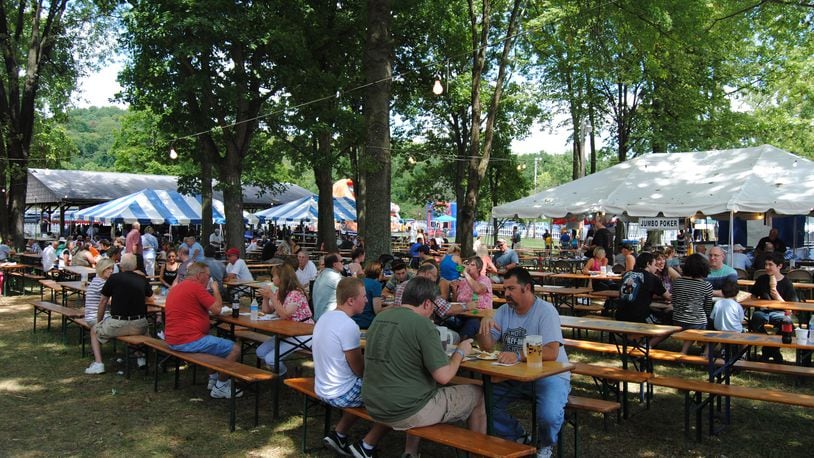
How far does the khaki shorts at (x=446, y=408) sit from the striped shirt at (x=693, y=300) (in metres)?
3.69

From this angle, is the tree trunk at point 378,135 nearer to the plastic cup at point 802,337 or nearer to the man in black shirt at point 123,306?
the man in black shirt at point 123,306

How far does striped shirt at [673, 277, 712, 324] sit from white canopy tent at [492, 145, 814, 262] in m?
4.21

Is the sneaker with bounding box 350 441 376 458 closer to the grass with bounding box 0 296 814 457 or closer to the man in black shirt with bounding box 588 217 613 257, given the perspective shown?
the grass with bounding box 0 296 814 457

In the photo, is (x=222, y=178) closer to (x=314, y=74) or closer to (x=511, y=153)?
(x=314, y=74)

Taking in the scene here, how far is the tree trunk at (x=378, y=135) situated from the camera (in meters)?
10.8

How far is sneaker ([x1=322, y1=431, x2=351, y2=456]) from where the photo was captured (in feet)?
15.0

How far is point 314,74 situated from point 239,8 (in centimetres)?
251

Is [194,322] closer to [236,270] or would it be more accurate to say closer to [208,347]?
[208,347]

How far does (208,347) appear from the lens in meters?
6.19

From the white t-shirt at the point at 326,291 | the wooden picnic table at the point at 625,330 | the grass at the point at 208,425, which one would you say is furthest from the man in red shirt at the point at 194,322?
the wooden picnic table at the point at 625,330

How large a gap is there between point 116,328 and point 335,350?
388 centimetres

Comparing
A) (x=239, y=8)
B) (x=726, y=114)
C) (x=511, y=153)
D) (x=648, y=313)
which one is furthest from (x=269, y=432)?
(x=511, y=153)

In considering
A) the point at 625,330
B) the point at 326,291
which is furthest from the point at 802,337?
the point at 326,291

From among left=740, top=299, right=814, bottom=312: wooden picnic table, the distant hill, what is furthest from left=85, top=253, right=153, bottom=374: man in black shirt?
the distant hill
